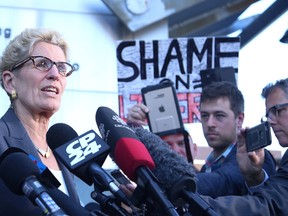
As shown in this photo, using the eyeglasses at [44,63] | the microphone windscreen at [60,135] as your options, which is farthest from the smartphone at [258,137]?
the eyeglasses at [44,63]

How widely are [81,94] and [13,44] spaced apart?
150 inches

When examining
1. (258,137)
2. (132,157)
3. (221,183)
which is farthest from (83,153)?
(221,183)

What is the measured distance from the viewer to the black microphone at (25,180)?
1677 millimetres

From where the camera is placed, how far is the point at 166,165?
1944 mm

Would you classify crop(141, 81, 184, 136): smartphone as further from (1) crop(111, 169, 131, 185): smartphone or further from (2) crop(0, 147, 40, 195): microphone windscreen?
(2) crop(0, 147, 40, 195): microphone windscreen

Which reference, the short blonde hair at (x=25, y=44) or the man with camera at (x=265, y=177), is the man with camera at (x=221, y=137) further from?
the short blonde hair at (x=25, y=44)

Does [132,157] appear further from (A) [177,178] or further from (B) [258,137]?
(B) [258,137]

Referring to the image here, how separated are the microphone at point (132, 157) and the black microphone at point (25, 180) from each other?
0.81 feet

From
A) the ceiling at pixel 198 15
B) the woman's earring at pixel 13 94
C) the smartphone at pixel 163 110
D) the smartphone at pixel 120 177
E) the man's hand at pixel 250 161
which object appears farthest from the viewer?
the ceiling at pixel 198 15

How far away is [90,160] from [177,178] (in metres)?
0.25

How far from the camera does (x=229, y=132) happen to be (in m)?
3.57

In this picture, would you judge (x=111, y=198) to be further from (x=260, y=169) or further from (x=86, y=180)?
(x=260, y=169)

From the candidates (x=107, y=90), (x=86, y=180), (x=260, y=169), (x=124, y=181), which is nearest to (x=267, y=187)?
(x=260, y=169)

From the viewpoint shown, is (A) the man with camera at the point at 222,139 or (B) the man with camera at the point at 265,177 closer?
(B) the man with camera at the point at 265,177
